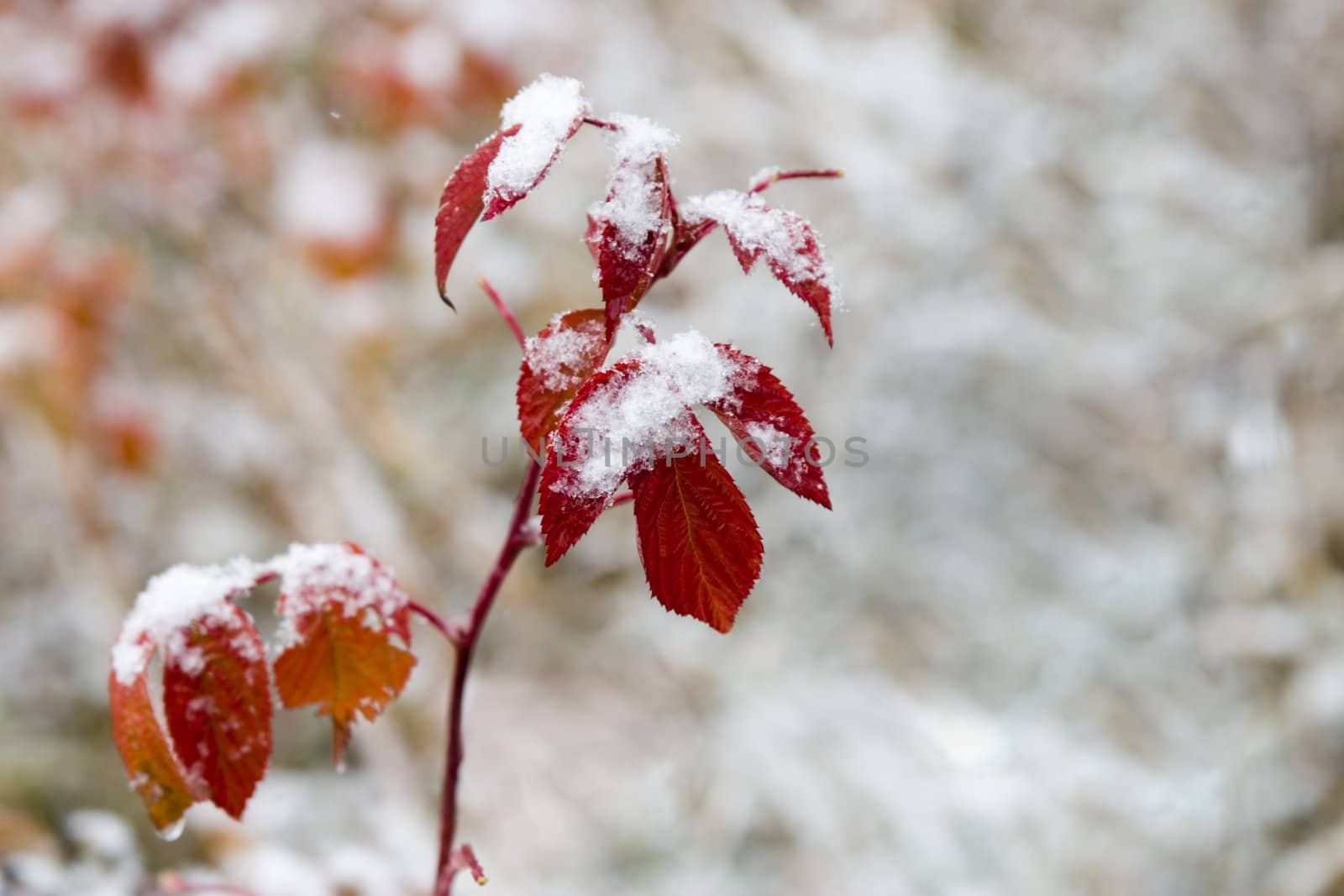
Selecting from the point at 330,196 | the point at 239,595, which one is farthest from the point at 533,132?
the point at 330,196

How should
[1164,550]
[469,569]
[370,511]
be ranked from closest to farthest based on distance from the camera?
[370,511]
[1164,550]
[469,569]

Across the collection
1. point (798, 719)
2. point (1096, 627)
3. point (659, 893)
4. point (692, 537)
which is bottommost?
point (692, 537)

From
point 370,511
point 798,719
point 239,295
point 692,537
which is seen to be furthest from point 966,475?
Answer: point 692,537

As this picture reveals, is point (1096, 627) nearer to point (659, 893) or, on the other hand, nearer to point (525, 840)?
point (659, 893)

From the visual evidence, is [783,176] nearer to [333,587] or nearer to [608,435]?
[608,435]

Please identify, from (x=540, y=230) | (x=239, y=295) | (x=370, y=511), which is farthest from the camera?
(x=540, y=230)

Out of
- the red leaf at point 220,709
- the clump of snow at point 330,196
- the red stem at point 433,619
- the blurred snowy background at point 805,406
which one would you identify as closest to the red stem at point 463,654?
the red stem at point 433,619

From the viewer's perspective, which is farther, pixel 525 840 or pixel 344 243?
pixel 344 243

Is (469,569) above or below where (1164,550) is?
below
